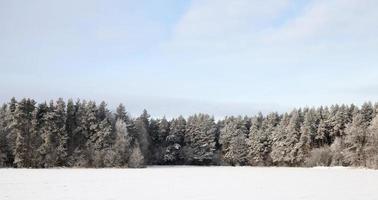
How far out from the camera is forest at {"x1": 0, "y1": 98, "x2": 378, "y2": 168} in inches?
3474

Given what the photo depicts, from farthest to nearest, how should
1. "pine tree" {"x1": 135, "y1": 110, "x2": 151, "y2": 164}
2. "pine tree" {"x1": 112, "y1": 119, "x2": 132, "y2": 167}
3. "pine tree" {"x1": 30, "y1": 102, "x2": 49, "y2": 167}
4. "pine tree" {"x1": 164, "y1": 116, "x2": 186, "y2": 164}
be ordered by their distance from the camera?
"pine tree" {"x1": 164, "y1": 116, "x2": 186, "y2": 164}
"pine tree" {"x1": 135, "y1": 110, "x2": 151, "y2": 164}
"pine tree" {"x1": 112, "y1": 119, "x2": 132, "y2": 167}
"pine tree" {"x1": 30, "y1": 102, "x2": 49, "y2": 167}

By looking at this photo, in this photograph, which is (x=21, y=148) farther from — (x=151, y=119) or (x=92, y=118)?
(x=151, y=119)

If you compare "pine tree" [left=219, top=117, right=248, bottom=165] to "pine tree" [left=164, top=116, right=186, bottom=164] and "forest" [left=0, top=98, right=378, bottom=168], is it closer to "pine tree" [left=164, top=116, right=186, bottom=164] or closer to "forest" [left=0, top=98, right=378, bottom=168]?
"forest" [left=0, top=98, right=378, bottom=168]

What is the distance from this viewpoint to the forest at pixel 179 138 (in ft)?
290

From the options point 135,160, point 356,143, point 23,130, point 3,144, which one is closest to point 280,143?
point 356,143

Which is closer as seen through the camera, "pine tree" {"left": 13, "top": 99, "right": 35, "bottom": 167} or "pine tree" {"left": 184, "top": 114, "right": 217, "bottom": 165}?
"pine tree" {"left": 13, "top": 99, "right": 35, "bottom": 167}

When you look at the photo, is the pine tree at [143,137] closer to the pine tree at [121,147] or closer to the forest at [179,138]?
the forest at [179,138]

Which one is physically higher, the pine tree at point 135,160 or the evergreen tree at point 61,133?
the evergreen tree at point 61,133

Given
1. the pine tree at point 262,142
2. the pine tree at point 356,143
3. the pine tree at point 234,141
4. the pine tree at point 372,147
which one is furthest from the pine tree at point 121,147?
the pine tree at point 372,147

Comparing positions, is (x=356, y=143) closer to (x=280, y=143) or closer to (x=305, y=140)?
(x=305, y=140)

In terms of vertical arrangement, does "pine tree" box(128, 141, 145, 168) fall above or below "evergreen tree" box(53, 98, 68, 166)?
below

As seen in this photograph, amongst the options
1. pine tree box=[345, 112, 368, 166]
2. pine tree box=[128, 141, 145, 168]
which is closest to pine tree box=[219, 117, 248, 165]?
pine tree box=[345, 112, 368, 166]
